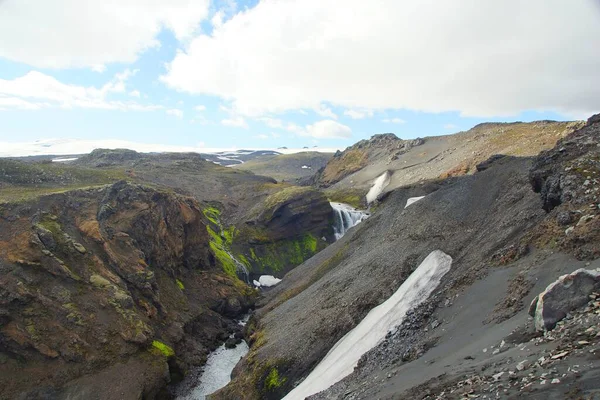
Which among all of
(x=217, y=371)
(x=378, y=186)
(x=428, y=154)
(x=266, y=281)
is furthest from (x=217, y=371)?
(x=428, y=154)

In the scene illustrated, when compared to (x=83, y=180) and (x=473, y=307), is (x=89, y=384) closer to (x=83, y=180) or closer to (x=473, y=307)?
(x=473, y=307)

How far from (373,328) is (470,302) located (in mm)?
7683

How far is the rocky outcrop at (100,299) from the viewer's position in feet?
103

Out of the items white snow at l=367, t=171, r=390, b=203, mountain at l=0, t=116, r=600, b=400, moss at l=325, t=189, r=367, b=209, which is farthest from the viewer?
moss at l=325, t=189, r=367, b=209

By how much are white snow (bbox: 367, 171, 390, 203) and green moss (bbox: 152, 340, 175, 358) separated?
71036 mm

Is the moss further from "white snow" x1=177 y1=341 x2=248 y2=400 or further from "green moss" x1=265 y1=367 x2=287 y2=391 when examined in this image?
"green moss" x1=265 y1=367 x2=287 y2=391

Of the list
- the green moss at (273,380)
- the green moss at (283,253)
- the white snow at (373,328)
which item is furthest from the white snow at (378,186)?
the green moss at (273,380)

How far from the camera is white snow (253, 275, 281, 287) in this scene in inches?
2759

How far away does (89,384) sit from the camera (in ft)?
102

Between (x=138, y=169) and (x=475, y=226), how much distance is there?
111 meters

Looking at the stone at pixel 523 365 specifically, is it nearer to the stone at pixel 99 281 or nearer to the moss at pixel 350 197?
the stone at pixel 99 281

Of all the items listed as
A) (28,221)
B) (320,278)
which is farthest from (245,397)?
(28,221)

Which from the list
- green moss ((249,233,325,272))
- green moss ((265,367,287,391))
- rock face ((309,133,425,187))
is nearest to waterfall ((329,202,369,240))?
green moss ((249,233,325,272))

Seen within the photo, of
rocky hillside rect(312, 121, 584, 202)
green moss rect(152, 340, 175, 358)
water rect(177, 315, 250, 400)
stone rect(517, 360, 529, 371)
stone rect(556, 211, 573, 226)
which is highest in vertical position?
rocky hillside rect(312, 121, 584, 202)
